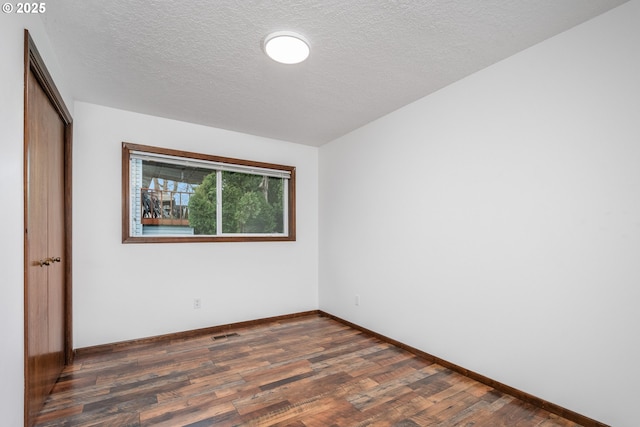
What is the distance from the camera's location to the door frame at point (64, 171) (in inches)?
62.2

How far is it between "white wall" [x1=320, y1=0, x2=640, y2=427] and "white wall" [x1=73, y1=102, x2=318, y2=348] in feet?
5.09

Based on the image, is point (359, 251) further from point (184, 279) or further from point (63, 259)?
point (63, 259)

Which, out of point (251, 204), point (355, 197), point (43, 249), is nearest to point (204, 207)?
point (251, 204)

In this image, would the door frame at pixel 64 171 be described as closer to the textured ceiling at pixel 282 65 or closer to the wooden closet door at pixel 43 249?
the wooden closet door at pixel 43 249

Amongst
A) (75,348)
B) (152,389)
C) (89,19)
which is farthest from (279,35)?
(75,348)

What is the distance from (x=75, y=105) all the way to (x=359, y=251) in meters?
3.34

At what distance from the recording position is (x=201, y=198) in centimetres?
360

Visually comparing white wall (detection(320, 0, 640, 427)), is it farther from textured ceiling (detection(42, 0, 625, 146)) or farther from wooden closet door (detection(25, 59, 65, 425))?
wooden closet door (detection(25, 59, 65, 425))

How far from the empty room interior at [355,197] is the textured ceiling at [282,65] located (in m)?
0.02

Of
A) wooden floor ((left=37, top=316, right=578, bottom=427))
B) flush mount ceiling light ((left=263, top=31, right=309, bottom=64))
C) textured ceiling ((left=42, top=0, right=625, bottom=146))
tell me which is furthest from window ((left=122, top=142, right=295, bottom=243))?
flush mount ceiling light ((left=263, top=31, right=309, bottom=64))

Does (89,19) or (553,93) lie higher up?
(89,19)

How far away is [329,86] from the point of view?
8.71 feet

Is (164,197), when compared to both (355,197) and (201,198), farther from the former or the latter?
(355,197)

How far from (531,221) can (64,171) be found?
3831mm
